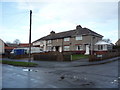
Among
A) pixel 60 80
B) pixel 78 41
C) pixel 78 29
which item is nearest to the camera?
pixel 60 80

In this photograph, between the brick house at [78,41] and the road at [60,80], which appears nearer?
the road at [60,80]

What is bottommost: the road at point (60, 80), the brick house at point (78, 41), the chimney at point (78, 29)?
the road at point (60, 80)

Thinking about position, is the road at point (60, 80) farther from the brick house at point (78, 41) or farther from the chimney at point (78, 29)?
the chimney at point (78, 29)

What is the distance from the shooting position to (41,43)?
5194 cm

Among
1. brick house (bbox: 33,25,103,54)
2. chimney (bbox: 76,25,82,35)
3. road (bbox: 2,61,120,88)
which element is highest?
chimney (bbox: 76,25,82,35)

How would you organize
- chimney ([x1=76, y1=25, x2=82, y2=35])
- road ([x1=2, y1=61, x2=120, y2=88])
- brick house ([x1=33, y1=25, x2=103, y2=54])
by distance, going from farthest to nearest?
chimney ([x1=76, y1=25, x2=82, y2=35]), brick house ([x1=33, y1=25, x2=103, y2=54]), road ([x1=2, y1=61, x2=120, y2=88])

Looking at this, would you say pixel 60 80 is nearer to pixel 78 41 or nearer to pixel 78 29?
pixel 78 41

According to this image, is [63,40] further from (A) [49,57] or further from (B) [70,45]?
(A) [49,57]

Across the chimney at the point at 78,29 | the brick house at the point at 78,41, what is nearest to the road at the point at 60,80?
the brick house at the point at 78,41

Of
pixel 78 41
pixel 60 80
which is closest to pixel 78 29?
pixel 78 41

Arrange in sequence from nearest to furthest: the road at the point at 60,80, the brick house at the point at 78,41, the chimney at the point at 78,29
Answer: the road at the point at 60,80 < the brick house at the point at 78,41 < the chimney at the point at 78,29

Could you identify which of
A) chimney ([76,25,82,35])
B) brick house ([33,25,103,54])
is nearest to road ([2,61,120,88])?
brick house ([33,25,103,54])

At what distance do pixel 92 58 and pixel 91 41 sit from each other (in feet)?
51.1

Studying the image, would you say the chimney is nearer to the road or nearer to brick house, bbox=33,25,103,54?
brick house, bbox=33,25,103,54
